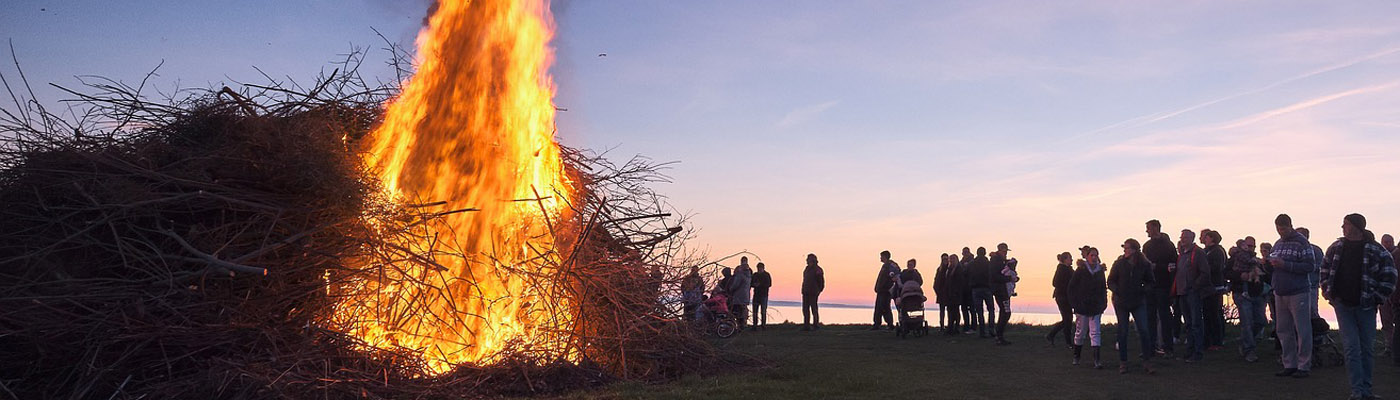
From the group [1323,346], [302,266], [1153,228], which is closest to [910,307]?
[1153,228]

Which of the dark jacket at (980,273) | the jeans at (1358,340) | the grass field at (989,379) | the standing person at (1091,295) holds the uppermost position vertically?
the dark jacket at (980,273)

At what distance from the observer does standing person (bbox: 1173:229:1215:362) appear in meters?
12.5

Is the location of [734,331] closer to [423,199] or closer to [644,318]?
[644,318]

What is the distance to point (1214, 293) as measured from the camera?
12.8 m

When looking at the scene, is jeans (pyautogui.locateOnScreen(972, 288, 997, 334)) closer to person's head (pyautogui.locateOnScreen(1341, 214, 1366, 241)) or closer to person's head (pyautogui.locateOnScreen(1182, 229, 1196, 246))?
person's head (pyautogui.locateOnScreen(1182, 229, 1196, 246))

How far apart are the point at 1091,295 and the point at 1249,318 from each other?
107 inches

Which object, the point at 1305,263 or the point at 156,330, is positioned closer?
the point at 156,330

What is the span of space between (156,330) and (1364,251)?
11916 millimetres

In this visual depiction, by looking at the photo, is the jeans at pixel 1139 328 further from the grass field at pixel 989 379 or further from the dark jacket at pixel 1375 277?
the dark jacket at pixel 1375 277

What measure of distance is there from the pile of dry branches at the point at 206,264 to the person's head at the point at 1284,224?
7.51m

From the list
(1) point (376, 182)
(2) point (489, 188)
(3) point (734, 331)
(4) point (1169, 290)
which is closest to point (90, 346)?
(1) point (376, 182)

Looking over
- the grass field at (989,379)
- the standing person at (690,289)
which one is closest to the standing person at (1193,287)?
the grass field at (989,379)

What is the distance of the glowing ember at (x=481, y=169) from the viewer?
10.0m

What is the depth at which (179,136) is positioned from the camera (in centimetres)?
978
